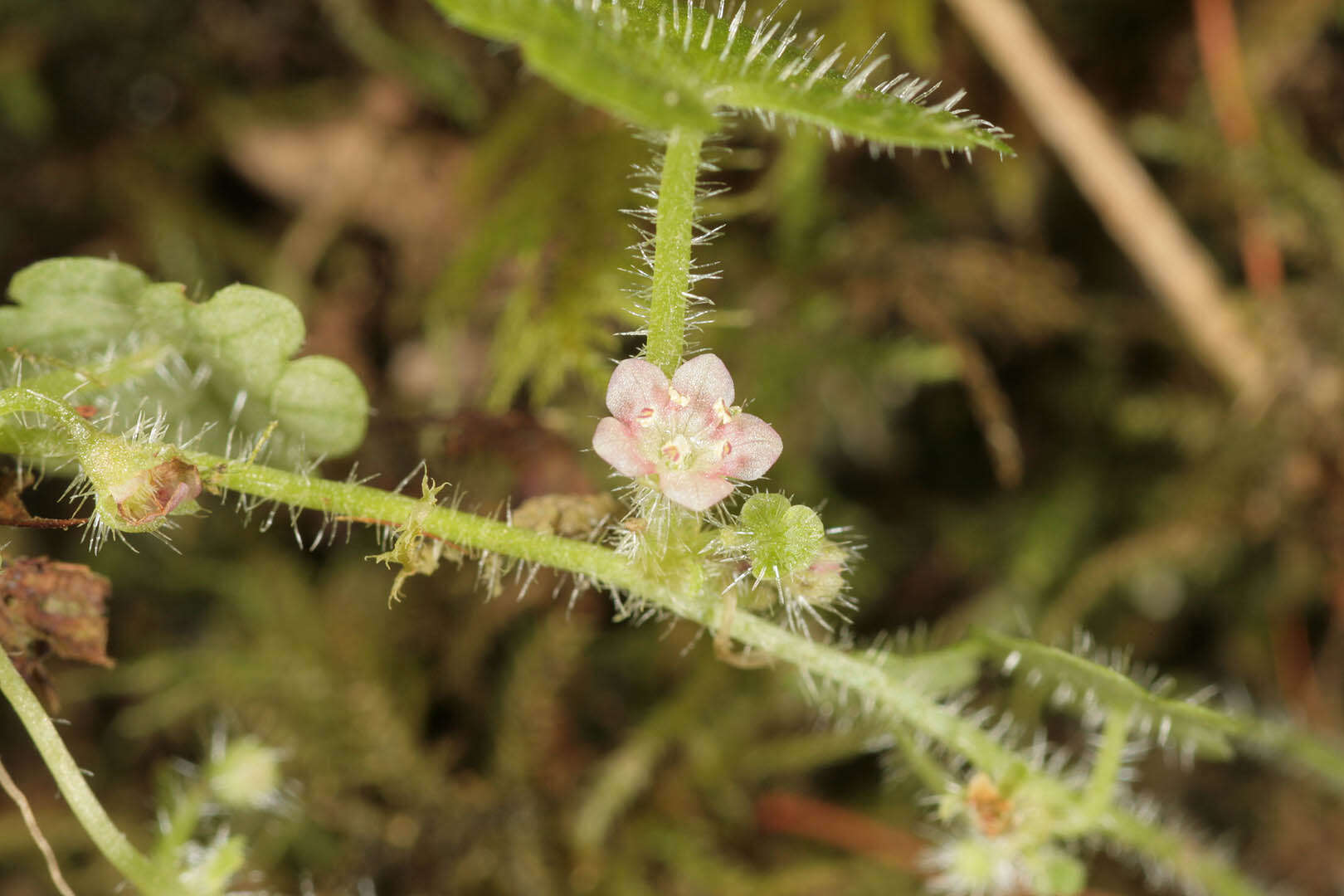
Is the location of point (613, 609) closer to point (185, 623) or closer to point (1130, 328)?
point (185, 623)

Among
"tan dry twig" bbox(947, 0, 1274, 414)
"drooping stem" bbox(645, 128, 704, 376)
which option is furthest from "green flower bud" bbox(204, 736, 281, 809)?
"tan dry twig" bbox(947, 0, 1274, 414)

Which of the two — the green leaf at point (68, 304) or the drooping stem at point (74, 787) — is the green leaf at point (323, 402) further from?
the drooping stem at point (74, 787)

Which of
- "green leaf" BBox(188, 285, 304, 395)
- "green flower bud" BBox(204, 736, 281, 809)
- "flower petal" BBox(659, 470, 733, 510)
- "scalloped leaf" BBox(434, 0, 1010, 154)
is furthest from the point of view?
"green flower bud" BBox(204, 736, 281, 809)

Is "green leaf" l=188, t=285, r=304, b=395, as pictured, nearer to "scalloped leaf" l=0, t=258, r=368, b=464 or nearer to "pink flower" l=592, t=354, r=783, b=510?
"scalloped leaf" l=0, t=258, r=368, b=464

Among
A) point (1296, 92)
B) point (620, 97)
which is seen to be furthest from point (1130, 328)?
point (620, 97)

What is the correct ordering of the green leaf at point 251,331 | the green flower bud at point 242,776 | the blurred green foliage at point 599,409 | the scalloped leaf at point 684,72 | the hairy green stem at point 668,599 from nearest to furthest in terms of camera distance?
the scalloped leaf at point 684,72
the hairy green stem at point 668,599
the green leaf at point 251,331
the green flower bud at point 242,776
the blurred green foliage at point 599,409

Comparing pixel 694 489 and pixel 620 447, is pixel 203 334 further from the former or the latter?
pixel 694 489

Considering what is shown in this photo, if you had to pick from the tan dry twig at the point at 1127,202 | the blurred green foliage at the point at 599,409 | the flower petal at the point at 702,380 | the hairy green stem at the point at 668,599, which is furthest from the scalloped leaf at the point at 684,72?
the tan dry twig at the point at 1127,202
